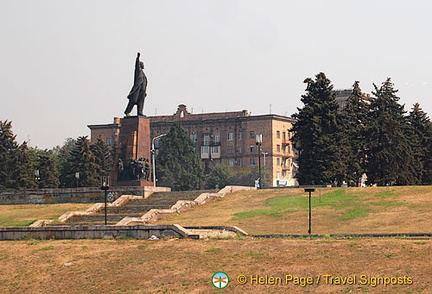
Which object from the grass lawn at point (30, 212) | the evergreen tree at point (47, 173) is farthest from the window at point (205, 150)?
the grass lawn at point (30, 212)

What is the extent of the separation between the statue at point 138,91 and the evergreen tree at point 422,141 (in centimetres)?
2311

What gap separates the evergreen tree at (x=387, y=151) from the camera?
64188 mm

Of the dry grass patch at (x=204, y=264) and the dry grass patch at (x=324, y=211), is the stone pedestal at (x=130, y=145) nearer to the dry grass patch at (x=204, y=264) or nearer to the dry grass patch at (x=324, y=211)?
the dry grass patch at (x=324, y=211)

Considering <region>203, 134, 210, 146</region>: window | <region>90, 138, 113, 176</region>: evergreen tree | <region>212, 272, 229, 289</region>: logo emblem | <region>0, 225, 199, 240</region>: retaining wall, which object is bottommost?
<region>212, 272, 229, 289</region>: logo emblem

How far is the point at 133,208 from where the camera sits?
48.4 meters

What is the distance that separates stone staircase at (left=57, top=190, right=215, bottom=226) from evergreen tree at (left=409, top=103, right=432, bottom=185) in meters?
23.0

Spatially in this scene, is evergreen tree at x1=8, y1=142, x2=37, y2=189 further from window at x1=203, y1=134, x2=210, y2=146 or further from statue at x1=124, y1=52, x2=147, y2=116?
window at x1=203, y1=134, x2=210, y2=146

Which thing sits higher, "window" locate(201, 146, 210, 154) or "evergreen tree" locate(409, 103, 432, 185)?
"window" locate(201, 146, 210, 154)

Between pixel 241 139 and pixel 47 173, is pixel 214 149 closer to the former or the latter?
pixel 241 139

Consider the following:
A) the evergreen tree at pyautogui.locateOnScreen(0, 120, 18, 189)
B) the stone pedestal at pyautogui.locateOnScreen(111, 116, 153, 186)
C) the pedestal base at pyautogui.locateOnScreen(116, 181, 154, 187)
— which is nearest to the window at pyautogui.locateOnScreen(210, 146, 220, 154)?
the evergreen tree at pyautogui.locateOnScreen(0, 120, 18, 189)

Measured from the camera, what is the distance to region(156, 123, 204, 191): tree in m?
101

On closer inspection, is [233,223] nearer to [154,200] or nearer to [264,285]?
[154,200]

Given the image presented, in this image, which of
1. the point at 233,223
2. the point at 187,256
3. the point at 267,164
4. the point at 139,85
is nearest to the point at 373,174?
the point at 139,85

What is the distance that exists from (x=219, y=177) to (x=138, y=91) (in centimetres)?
6092
